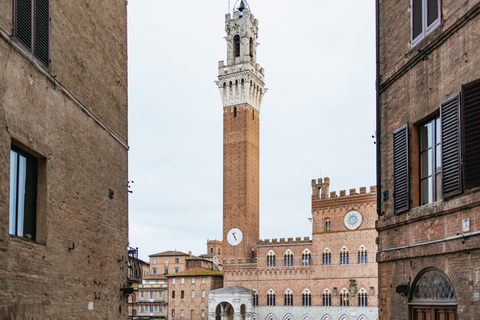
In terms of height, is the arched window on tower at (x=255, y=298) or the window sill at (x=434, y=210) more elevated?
the window sill at (x=434, y=210)

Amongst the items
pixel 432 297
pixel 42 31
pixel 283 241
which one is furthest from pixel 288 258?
pixel 42 31

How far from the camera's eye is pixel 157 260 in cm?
7744

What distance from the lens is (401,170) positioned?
9656 millimetres

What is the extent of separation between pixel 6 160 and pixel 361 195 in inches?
1641

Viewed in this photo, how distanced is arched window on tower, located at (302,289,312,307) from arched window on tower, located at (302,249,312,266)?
233 centimetres

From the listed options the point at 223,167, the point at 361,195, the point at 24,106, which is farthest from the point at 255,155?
the point at 24,106

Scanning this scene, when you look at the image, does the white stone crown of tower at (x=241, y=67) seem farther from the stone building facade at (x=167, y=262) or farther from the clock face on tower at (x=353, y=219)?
the stone building facade at (x=167, y=262)

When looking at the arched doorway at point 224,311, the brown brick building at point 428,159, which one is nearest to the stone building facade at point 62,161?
the brown brick building at point 428,159

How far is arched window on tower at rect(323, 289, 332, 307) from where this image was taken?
4647cm

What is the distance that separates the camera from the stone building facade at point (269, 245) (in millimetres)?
45875

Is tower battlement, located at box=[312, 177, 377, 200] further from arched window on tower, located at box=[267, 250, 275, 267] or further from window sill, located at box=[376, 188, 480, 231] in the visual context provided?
window sill, located at box=[376, 188, 480, 231]

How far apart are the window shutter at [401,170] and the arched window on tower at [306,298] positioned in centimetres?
3957

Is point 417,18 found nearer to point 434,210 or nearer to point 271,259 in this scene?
point 434,210

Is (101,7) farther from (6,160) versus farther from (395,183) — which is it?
(395,183)
